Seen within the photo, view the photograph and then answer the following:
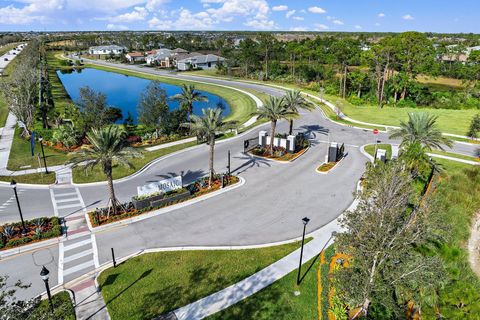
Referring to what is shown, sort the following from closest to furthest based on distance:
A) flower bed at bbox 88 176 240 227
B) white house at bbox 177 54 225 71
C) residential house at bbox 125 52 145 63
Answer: flower bed at bbox 88 176 240 227 → white house at bbox 177 54 225 71 → residential house at bbox 125 52 145 63

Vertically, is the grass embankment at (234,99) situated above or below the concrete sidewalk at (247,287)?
above

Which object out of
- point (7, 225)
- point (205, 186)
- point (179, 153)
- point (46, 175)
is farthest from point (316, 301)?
point (46, 175)

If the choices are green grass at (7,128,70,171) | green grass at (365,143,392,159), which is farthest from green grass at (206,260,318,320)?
green grass at (7,128,70,171)

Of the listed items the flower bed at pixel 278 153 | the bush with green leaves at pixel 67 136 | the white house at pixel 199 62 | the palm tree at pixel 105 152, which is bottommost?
the flower bed at pixel 278 153

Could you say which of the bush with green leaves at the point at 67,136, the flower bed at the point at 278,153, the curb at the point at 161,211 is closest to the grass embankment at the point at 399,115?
the flower bed at the point at 278,153

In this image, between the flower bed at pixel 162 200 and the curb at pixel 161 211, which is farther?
the flower bed at pixel 162 200

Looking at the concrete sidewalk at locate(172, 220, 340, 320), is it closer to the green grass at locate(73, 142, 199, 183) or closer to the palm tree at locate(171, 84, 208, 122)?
the green grass at locate(73, 142, 199, 183)

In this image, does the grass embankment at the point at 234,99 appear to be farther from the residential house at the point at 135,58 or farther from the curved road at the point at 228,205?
the residential house at the point at 135,58
